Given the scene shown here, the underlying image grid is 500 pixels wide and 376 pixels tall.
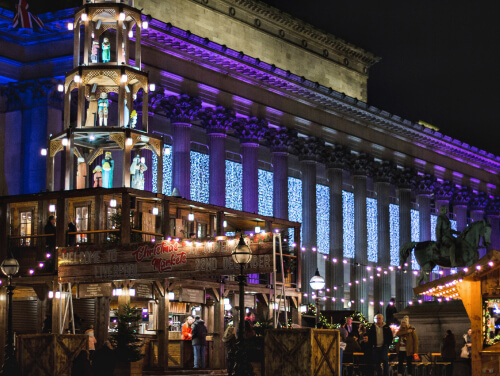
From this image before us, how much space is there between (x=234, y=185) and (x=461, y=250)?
60.7ft

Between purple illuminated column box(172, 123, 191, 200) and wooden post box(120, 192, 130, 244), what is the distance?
21.9m

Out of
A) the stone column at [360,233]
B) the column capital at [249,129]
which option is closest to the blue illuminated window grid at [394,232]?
the stone column at [360,233]

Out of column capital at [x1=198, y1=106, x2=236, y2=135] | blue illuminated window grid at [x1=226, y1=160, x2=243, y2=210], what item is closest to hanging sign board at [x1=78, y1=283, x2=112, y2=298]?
column capital at [x1=198, y1=106, x2=236, y2=135]

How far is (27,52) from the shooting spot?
5091cm

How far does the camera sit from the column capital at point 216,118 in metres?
58.0

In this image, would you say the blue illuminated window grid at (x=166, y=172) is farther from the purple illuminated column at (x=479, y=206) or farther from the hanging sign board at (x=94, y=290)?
the purple illuminated column at (x=479, y=206)

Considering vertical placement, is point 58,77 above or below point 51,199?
above

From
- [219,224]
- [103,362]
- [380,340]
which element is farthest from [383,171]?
[103,362]

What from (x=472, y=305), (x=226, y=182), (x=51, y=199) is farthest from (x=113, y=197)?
(x=226, y=182)

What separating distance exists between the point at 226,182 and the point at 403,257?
46.3 ft

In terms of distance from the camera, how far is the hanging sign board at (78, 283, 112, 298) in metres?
32.3

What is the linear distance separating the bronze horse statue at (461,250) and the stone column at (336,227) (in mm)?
16928

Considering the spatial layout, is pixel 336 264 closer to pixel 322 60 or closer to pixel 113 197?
pixel 322 60

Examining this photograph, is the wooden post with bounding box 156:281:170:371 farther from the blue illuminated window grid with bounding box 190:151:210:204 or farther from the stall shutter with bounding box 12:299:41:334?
the blue illuminated window grid with bounding box 190:151:210:204
